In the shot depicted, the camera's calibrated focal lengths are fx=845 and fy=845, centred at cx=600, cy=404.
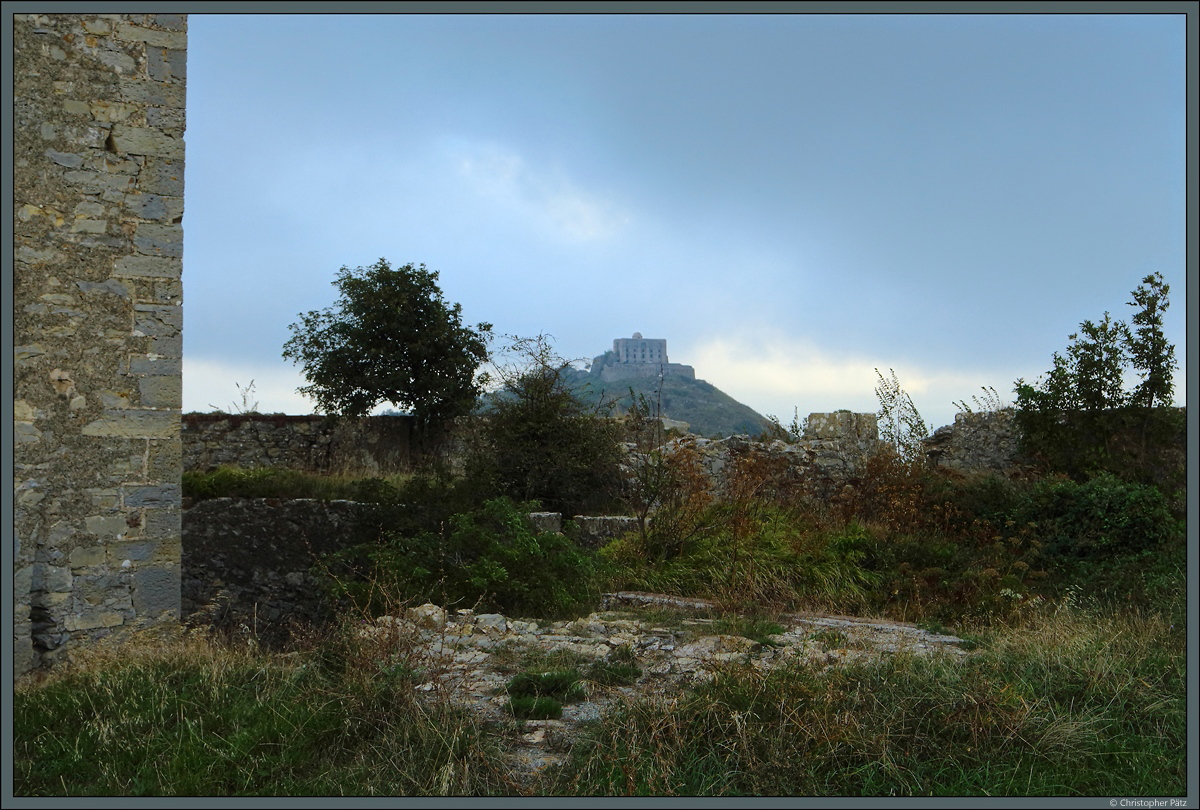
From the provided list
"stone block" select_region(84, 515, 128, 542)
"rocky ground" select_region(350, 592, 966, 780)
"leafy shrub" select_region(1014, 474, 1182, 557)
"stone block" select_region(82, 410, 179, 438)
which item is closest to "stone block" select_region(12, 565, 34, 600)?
"stone block" select_region(84, 515, 128, 542)

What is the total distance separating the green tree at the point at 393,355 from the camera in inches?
640

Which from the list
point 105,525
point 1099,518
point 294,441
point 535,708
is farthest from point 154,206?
point 294,441

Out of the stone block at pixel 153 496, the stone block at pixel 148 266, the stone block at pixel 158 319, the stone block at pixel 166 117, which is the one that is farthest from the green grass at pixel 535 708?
the stone block at pixel 166 117

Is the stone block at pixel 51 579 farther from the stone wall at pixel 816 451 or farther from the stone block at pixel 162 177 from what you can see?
the stone wall at pixel 816 451

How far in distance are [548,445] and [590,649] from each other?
6.65m

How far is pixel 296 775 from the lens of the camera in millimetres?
4062

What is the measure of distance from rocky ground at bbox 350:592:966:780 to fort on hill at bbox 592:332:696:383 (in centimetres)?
3470

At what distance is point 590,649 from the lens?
232 inches

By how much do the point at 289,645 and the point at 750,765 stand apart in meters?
4.53

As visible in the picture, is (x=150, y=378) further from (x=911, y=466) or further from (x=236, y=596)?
(x=911, y=466)

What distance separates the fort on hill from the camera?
42.3m

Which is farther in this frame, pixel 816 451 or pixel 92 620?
pixel 816 451

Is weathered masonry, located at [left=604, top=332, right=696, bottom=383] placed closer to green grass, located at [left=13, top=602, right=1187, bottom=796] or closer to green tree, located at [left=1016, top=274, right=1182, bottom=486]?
green tree, located at [left=1016, top=274, right=1182, bottom=486]

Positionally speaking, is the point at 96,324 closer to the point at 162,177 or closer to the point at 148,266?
the point at 148,266
